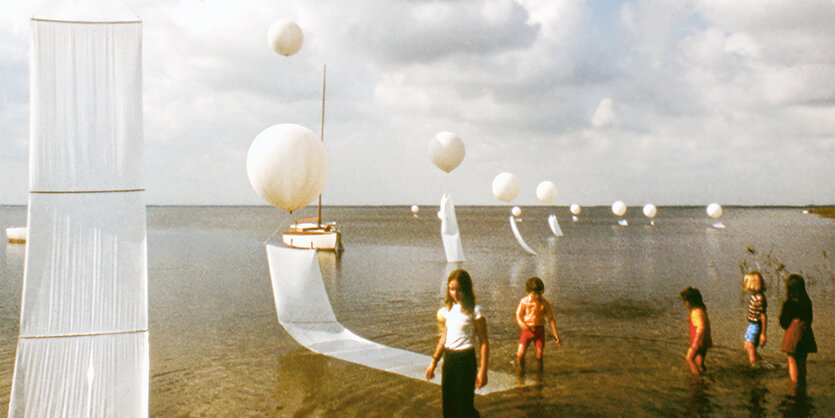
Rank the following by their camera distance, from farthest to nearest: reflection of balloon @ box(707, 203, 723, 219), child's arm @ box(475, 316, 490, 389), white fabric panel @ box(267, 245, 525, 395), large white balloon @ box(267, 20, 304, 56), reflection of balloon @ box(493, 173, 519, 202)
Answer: reflection of balloon @ box(707, 203, 723, 219) < reflection of balloon @ box(493, 173, 519, 202) < large white balloon @ box(267, 20, 304, 56) < white fabric panel @ box(267, 245, 525, 395) < child's arm @ box(475, 316, 490, 389)

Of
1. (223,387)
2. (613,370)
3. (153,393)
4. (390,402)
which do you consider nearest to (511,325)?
(613,370)

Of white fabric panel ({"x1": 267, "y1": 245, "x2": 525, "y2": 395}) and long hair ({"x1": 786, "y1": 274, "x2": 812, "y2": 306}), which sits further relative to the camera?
white fabric panel ({"x1": 267, "y1": 245, "x2": 525, "y2": 395})

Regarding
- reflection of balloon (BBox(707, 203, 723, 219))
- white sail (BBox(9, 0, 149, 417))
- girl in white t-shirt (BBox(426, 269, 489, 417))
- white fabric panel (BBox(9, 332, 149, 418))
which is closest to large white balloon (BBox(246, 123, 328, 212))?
white sail (BBox(9, 0, 149, 417))

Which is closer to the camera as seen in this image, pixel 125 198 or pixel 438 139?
pixel 125 198

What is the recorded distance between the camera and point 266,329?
40.5 ft

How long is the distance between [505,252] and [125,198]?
3127cm

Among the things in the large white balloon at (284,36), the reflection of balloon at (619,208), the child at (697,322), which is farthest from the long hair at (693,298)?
the reflection of balloon at (619,208)

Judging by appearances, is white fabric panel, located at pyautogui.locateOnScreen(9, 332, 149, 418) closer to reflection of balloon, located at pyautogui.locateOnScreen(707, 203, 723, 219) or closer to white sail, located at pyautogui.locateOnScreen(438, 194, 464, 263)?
white sail, located at pyautogui.locateOnScreen(438, 194, 464, 263)

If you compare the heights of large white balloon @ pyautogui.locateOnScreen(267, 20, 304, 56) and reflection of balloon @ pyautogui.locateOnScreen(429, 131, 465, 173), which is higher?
large white balloon @ pyautogui.locateOnScreen(267, 20, 304, 56)

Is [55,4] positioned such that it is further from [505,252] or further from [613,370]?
[505,252]

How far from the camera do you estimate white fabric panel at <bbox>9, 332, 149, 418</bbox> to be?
427cm

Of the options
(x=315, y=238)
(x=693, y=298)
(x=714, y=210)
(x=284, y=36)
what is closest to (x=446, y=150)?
(x=284, y=36)

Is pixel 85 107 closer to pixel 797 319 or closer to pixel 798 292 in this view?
pixel 798 292

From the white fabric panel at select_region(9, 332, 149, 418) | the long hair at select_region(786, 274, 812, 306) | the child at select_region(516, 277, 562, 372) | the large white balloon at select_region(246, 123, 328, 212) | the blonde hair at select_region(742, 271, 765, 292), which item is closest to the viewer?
the white fabric panel at select_region(9, 332, 149, 418)
